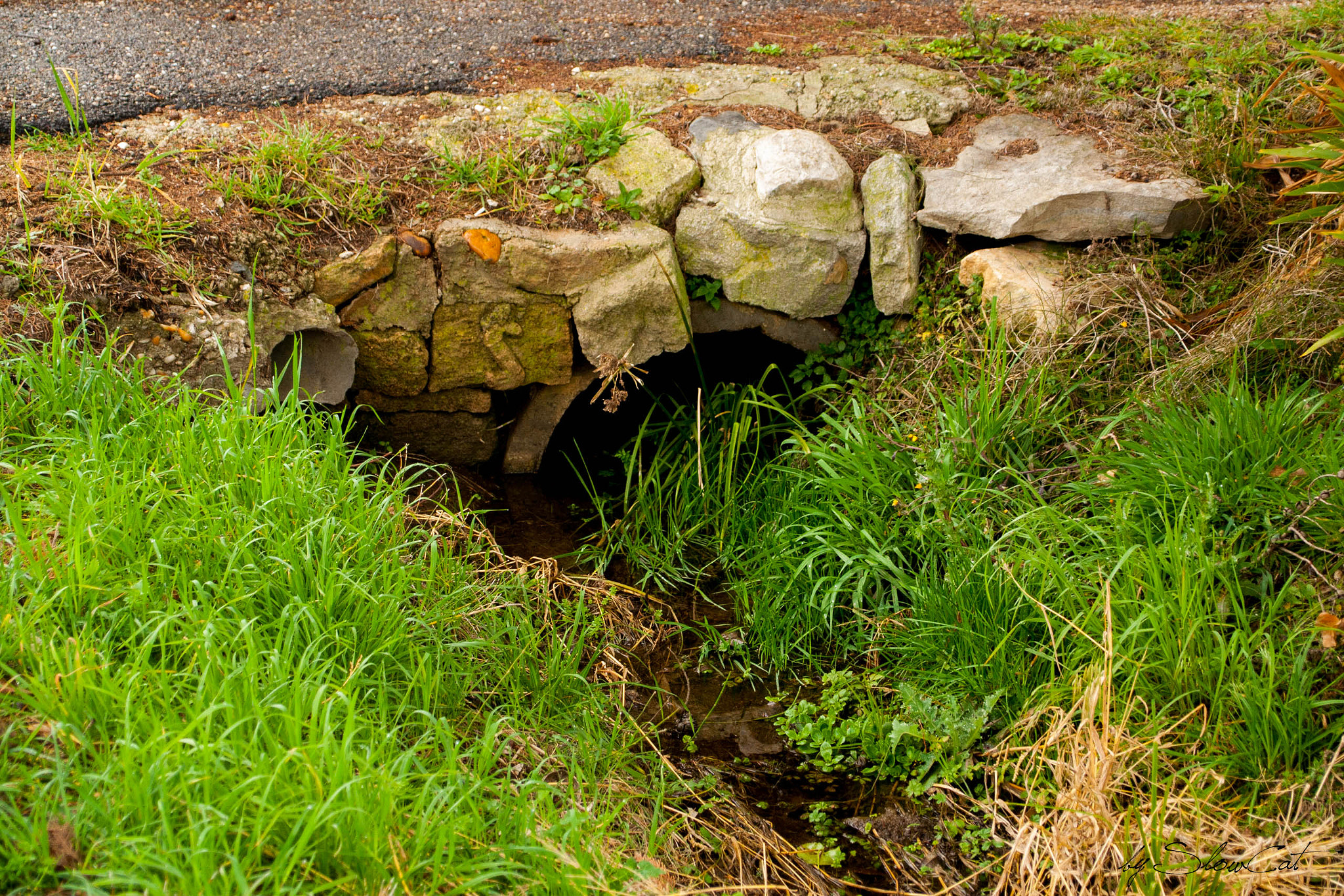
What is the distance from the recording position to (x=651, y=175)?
3.75 metres

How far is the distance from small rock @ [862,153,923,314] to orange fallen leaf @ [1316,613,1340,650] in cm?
201

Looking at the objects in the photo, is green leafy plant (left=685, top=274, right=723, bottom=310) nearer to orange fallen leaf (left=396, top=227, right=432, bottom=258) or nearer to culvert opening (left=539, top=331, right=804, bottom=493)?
culvert opening (left=539, top=331, right=804, bottom=493)

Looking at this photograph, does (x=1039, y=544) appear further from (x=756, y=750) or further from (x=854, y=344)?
(x=854, y=344)

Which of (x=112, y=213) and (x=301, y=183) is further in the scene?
(x=301, y=183)

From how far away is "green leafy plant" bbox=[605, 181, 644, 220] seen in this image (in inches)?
143

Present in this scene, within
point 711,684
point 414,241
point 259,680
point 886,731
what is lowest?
point 711,684

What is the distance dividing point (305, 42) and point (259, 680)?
365 cm

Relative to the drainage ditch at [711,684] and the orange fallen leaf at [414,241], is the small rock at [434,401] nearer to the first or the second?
the drainage ditch at [711,684]

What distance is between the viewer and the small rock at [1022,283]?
134 inches

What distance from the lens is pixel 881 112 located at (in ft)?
13.5

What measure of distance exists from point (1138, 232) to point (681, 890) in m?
3.00

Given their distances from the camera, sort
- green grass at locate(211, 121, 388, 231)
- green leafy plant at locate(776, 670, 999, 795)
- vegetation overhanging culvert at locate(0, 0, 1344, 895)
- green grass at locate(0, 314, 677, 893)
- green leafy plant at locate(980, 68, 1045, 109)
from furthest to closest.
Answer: green leafy plant at locate(980, 68, 1045, 109) → green grass at locate(211, 121, 388, 231) → green leafy plant at locate(776, 670, 999, 795) → vegetation overhanging culvert at locate(0, 0, 1344, 895) → green grass at locate(0, 314, 677, 893)

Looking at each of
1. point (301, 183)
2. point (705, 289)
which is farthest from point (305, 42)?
point (705, 289)

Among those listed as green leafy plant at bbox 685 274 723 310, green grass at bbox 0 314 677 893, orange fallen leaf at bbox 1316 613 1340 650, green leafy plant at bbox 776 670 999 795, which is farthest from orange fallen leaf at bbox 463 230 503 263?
orange fallen leaf at bbox 1316 613 1340 650
